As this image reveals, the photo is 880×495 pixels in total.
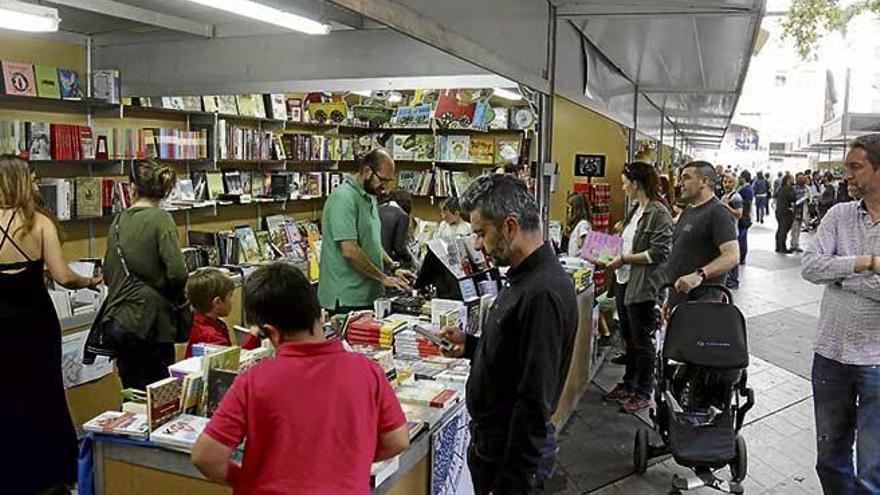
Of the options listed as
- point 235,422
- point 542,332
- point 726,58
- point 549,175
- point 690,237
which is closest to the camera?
point 235,422

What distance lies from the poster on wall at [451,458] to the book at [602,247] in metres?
2.82

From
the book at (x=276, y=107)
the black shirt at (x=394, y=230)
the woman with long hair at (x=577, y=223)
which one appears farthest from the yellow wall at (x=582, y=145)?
the book at (x=276, y=107)

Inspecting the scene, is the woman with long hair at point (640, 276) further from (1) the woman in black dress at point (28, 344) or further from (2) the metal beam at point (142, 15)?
(1) the woman in black dress at point (28, 344)

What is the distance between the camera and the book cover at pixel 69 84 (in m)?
5.49

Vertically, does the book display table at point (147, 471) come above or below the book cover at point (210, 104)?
below

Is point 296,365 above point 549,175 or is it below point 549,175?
below

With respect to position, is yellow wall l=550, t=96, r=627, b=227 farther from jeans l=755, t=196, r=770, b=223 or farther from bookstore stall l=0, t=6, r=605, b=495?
jeans l=755, t=196, r=770, b=223

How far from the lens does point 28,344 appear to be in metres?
3.46

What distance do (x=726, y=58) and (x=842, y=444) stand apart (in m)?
5.45

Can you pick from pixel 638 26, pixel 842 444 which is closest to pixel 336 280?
pixel 842 444

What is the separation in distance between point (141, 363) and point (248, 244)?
3.36 meters

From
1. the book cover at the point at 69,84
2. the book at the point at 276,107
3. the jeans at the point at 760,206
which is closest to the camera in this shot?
the book cover at the point at 69,84

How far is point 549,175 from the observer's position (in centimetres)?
542

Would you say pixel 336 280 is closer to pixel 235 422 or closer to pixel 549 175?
pixel 549 175
